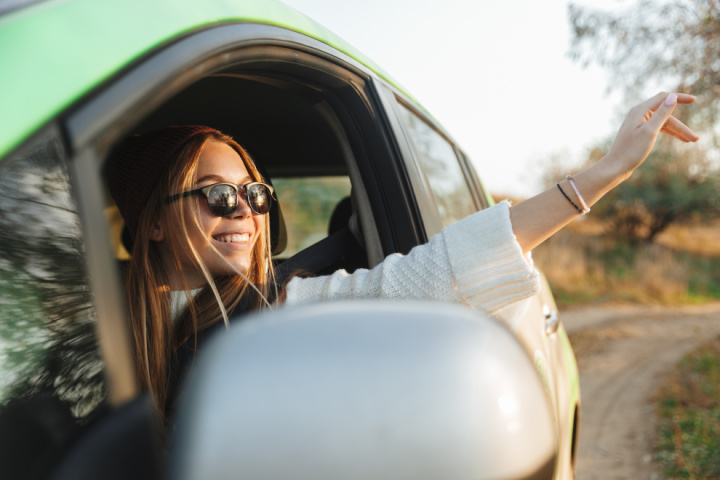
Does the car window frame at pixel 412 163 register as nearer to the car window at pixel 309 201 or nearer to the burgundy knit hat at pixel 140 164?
the burgundy knit hat at pixel 140 164

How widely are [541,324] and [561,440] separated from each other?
514mm

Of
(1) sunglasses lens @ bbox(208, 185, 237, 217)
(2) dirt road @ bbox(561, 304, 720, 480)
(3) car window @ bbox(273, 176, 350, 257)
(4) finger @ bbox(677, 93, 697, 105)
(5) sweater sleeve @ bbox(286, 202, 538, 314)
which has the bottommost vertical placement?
(2) dirt road @ bbox(561, 304, 720, 480)

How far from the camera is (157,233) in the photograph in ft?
6.08

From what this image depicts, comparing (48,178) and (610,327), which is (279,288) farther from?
(610,327)

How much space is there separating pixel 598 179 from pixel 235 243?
3.41 ft


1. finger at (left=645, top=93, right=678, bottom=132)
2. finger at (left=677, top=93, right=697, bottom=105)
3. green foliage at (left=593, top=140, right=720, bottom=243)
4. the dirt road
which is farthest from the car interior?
green foliage at (left=593, top=140, right=720, bottom=243)

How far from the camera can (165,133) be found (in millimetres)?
1847

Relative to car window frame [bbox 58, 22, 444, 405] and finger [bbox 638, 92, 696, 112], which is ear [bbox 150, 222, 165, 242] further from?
finger [bbox 638, 92, 696, 112]

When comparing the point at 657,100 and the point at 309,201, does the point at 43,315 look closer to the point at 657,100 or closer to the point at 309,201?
the point at 657,100

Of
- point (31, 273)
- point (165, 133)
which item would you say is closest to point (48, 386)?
point (31, 273)

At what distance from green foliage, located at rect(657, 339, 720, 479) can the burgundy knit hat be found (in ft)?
12.8

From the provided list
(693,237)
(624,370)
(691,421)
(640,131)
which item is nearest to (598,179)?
(640,131)

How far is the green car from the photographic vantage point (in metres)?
0.58

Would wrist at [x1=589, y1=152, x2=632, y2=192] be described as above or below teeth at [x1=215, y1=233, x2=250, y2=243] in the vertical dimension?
below
